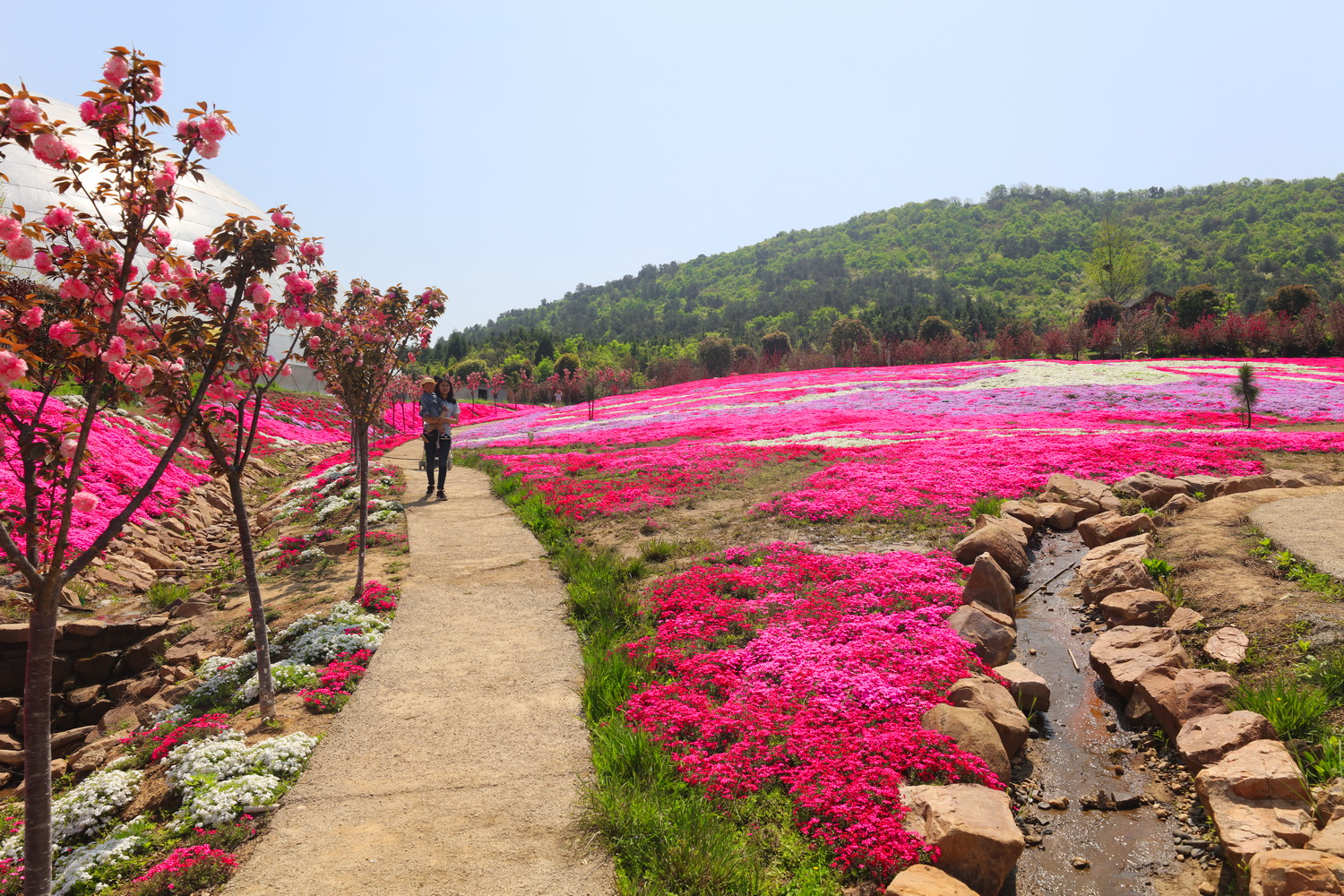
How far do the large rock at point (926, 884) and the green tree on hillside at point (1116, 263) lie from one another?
307ft

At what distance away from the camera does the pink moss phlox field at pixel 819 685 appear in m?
4.58

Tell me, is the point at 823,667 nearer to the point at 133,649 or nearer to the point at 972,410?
the point at 133,649

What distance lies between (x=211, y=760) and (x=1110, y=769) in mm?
7035

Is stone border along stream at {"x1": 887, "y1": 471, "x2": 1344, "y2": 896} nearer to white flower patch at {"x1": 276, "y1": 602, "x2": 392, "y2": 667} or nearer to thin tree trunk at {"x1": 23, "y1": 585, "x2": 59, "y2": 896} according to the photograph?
thin tree trunk at {"x1": 23, "y1": 585, "x2": 59, "y2": 896}

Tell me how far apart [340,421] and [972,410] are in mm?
28645

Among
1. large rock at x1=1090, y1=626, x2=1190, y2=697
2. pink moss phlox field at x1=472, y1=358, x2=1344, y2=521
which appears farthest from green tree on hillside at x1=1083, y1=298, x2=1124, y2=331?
large rock at x1=1090, y1=626, x2=1190, y2=697

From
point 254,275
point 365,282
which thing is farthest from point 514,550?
point 254,275

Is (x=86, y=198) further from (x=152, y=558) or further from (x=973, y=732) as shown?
(x=973, y=732)

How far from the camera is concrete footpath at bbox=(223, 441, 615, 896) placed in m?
3.86

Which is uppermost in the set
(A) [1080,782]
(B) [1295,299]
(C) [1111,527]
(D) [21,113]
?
(B) [1295,299]

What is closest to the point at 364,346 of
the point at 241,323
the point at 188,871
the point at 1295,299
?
the point at 241,323

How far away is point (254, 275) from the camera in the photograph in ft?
15.7

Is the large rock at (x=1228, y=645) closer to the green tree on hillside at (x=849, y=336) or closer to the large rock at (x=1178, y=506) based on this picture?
the large rock at (x=1178, y=506)

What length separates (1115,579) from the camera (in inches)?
296
